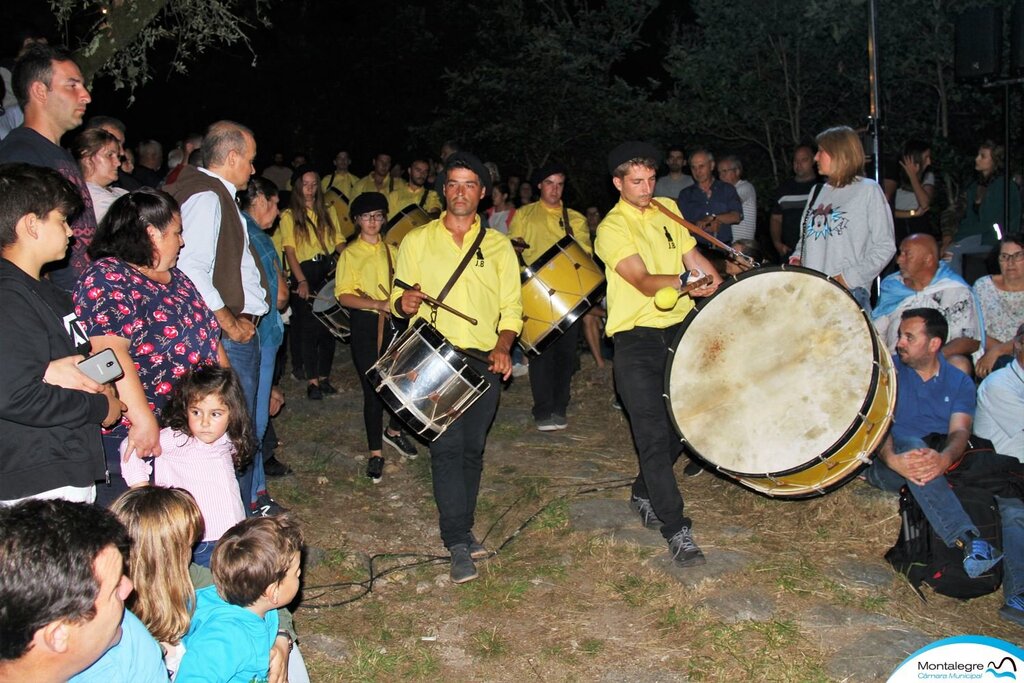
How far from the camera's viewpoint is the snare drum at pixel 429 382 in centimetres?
523

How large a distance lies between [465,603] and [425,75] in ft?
60.0

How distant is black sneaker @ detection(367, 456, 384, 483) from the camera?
711 cm

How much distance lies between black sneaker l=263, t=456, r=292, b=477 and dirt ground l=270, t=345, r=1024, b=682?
0.35ft

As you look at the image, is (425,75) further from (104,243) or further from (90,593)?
(90,593)

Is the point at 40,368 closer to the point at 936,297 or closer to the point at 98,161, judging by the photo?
the point at 98,161

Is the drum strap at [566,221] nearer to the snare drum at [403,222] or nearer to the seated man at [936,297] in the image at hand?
the snare drum at [403,222]

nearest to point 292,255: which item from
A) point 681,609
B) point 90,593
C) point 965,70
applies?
point 681,609

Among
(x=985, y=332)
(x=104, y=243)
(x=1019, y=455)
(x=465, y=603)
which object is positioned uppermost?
(x=104, y=243)

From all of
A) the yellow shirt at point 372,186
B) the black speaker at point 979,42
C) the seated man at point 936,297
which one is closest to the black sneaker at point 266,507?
the seated man at point 936,297

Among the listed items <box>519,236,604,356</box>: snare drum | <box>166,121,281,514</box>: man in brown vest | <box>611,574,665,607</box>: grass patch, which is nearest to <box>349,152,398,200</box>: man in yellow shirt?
<box>519,236,604,356</box>: snare drum

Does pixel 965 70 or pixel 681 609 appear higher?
pixel 965 70

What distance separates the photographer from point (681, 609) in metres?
4.91

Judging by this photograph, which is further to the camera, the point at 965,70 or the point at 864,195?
the point at 965,70

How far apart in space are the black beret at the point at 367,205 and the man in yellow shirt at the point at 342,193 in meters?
2.73
